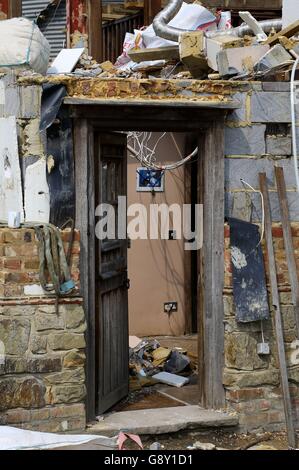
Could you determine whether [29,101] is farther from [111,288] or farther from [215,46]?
[111,288]

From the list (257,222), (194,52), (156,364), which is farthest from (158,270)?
(194,52)

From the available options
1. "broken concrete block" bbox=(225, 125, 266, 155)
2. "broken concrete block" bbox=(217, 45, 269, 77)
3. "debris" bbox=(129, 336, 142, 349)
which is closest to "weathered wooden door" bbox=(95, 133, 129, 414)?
"broken concrete block" bbox=(225, 125, 266, 155)

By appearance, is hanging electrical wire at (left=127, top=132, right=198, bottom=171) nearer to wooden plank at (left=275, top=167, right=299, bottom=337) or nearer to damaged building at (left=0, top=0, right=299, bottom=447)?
damaged building at (left=0, top=0, right=299, bottom=447)

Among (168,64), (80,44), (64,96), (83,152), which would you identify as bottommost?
(83,152)

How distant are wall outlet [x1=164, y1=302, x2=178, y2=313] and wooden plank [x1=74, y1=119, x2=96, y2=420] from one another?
4016 millimetres

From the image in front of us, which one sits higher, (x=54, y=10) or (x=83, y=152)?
A: (x=54, y=10)

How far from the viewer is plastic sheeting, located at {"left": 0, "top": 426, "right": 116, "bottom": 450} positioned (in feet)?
17.7

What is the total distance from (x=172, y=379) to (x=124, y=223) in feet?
6.33

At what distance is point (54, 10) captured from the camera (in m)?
11.0

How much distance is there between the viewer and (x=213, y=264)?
7188 millimetres

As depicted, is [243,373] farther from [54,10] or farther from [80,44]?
[54,10]

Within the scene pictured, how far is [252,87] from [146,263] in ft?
14.1
